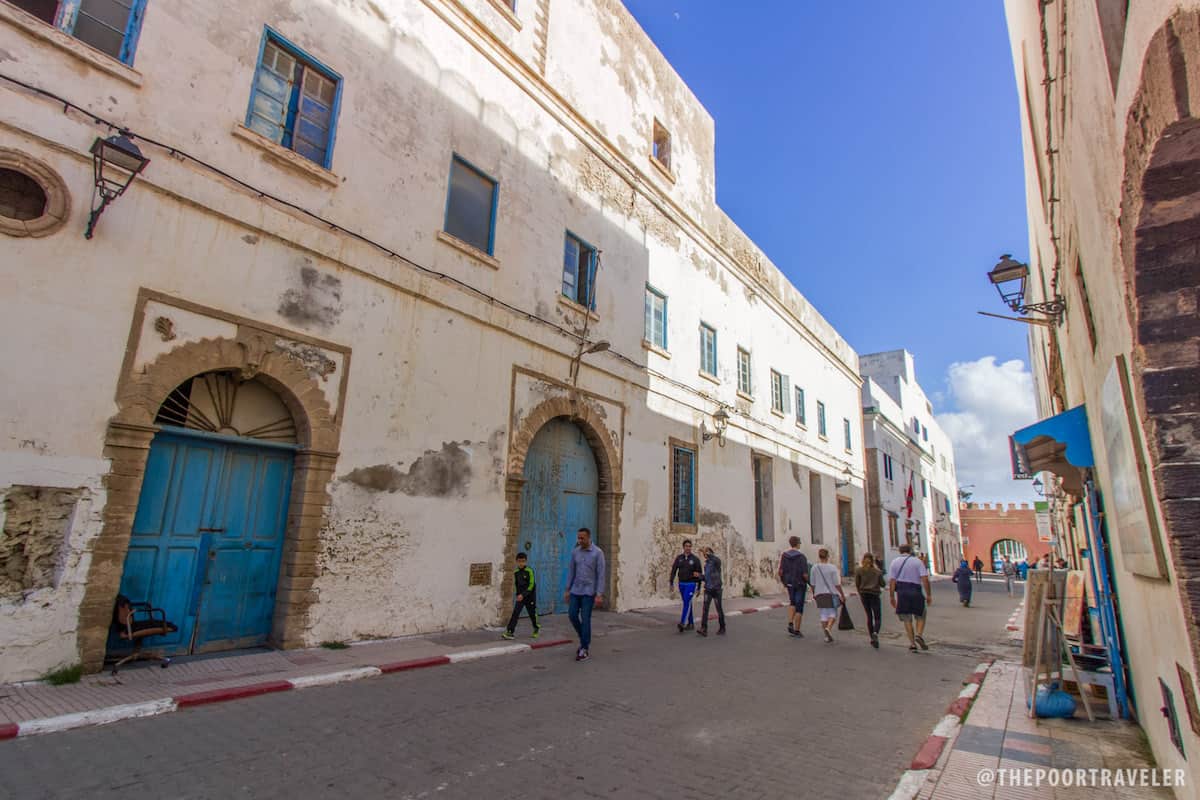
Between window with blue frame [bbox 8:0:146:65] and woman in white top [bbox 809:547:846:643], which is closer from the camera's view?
window with blue frame [bbox 8:0:146:65]

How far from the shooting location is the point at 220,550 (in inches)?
274

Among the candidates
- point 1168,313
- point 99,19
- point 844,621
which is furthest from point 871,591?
point 99,19

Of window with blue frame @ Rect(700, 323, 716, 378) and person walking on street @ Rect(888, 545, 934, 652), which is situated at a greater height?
window with blue frame @ Rect(700, 323, 716, 378)

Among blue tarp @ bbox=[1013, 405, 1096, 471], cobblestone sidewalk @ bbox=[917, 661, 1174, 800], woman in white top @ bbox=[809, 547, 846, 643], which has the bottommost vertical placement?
cobblestone sidewalk @ bbox=[917, 661, 1174, 800]

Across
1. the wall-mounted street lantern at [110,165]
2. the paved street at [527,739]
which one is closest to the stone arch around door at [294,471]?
the wall-mounted street lantern at [110,165]

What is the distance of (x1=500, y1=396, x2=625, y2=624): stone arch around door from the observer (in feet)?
33.5

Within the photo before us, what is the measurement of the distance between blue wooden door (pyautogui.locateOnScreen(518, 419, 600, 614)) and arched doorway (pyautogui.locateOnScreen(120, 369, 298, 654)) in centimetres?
422

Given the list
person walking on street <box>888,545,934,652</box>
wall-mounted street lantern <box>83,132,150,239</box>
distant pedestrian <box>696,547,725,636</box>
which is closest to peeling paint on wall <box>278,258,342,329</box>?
wall-mounted street lantern <box>83,132,150,239</box>

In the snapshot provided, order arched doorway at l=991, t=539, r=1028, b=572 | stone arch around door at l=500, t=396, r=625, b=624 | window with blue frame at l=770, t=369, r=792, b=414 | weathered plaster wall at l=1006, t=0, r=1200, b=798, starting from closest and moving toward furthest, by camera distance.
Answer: weathered plaster wall at l=1006, t=0, r=1200, b=798, stone arch around door at l=500, t=396, r=625, b=624, window with blue frame at l=770, t=369, r=792, b=414, arched doorway at l=991, t=539, r=1028, b=572

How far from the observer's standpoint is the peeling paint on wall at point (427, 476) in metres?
8.05

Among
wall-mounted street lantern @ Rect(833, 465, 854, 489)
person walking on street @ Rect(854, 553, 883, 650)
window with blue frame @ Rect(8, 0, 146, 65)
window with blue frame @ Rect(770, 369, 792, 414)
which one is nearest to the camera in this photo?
window with blue frame @ Rect(8, 0, 146, 65)

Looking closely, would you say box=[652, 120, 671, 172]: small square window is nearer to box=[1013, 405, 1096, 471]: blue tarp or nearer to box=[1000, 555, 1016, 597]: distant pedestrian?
box=[1013, 405, 1096, 471]: blue tarp

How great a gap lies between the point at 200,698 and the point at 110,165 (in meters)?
5.18

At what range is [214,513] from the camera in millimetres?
6941
